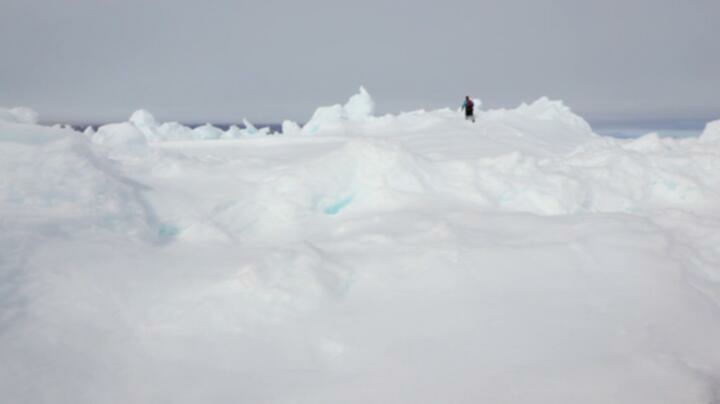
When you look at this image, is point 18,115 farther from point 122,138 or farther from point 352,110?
point 352,110

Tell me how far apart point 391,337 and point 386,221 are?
2.84 meters

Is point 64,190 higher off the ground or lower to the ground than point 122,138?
lower

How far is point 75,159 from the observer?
641 cm

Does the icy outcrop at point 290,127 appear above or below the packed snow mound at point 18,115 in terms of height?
below

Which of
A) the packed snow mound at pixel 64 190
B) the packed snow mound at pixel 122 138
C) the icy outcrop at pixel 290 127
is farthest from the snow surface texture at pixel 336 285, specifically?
the icy outcrop at pixel 290 127

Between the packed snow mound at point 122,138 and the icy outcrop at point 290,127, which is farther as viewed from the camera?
the icy outcrop at point 290,127

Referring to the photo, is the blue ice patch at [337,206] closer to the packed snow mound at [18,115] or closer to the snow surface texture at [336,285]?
the snow surface texture at [336,285]

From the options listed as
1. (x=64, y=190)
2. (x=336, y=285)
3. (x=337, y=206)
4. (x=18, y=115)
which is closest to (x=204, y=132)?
(x=18, y=115)

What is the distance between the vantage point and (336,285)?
557 centimetres

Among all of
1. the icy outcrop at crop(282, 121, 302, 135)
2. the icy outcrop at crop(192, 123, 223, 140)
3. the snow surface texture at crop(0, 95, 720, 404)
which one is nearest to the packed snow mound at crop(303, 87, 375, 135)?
the icy outcrop at crop(282, 121, 302, 135)

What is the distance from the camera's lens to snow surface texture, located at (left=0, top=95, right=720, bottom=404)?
4129mm

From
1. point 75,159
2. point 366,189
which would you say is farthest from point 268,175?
point 75,159

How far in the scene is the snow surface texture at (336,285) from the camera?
163 inches

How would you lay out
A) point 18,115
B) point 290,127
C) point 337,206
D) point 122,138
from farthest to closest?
point 290,127 < point 122,138 < point 337,206 < point 18,115
